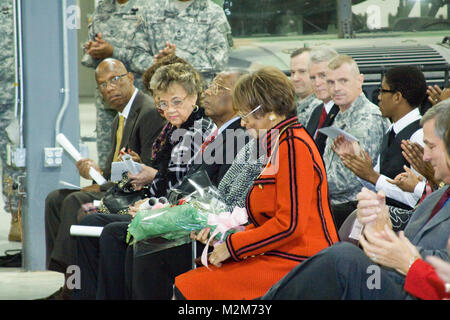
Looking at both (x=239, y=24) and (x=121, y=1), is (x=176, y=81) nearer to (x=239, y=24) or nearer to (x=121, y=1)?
(x=121, y=1)

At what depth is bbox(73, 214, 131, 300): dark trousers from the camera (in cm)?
331

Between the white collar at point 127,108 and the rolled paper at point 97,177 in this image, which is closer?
the rolled paper at point 97,177

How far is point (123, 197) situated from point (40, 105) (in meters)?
1.46

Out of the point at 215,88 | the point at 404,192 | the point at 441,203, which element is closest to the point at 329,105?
the point at 215,88

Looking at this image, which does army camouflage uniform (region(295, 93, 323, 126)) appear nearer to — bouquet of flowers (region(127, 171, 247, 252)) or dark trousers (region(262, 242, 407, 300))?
bouquet of flowers (region(127, 171, 247, 252))

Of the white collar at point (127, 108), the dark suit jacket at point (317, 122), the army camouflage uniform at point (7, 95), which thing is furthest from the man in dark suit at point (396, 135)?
the army camouflage uniform at point (7, 95)

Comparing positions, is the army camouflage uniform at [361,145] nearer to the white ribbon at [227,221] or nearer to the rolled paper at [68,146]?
the white ribbon at [227,221]

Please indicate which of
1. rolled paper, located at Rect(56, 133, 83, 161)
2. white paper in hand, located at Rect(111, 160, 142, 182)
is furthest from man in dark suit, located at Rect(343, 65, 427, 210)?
rolled paper, located at Rect(56, 133, 83, 161)

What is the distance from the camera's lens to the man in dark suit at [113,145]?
4023mm

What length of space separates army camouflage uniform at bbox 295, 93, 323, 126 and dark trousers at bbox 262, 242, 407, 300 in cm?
210

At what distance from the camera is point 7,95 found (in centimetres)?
522

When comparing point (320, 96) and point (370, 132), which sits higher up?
point (320, 96)

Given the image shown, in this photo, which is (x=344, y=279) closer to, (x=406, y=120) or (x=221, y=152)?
(x=221, y=152)
